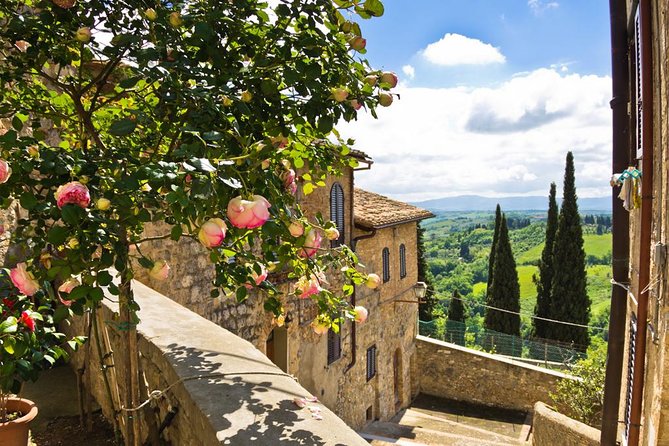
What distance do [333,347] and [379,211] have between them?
4.76m

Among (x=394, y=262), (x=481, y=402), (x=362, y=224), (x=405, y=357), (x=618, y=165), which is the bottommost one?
(x=481, y=402)

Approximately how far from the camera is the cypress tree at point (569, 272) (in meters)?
22.9

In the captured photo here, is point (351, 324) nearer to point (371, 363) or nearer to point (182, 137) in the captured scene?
point (371, 363)

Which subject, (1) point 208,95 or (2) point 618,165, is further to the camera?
(2) point 618,165

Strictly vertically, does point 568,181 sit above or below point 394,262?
above

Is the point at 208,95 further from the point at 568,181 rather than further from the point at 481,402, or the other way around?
the point at 568,181

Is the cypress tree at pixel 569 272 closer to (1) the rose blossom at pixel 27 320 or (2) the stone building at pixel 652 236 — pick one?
(2) the stone building at pixel 652 236

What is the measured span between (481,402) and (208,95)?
647 inches

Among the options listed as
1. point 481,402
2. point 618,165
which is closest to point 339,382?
point 481,402

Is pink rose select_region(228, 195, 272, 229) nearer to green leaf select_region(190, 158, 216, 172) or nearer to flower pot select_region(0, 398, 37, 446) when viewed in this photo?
green leaf select_region(190, 158, 216, 172)

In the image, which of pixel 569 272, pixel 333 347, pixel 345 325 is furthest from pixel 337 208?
pixel 569 272

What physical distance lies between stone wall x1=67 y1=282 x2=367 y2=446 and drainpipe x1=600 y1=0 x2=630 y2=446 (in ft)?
17.3

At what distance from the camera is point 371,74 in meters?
2.27

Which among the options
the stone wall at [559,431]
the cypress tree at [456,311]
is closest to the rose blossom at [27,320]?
the stone wall at [559,431]
